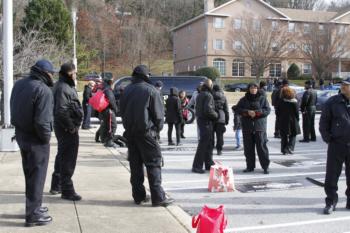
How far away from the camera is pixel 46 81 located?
19.1ft

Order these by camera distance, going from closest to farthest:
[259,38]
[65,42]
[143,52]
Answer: [65,42], [259,38], [143,52]

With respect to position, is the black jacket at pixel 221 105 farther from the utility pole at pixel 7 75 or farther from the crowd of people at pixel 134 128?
the utility pole at pixel 7 75

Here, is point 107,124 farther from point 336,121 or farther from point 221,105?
point 336,121

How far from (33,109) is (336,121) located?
3997 mm

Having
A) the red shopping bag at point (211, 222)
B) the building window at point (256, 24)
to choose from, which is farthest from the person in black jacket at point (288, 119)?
the building window at point (256, 24)

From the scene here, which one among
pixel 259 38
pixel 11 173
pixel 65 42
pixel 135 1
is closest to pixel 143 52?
pixel 259 38

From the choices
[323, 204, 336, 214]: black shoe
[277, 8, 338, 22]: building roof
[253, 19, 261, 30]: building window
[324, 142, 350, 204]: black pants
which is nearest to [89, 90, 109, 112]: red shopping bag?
[324, 142, 350, 204]: black pants

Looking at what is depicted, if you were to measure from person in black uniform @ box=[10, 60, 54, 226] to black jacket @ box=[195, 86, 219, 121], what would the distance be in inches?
158

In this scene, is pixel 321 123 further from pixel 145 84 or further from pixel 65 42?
pixel 65 42

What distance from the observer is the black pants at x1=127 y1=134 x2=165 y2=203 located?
21.6 feet

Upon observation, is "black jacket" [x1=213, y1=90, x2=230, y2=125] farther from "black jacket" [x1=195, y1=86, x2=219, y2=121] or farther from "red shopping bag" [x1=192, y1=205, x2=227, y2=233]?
"red shopping bag" [x1=192, y1=205, x2=227, y2=233]

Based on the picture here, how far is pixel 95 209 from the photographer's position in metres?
6.48

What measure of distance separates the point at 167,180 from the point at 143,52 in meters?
47.6

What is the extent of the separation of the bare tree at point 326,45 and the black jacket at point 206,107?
46485mm
